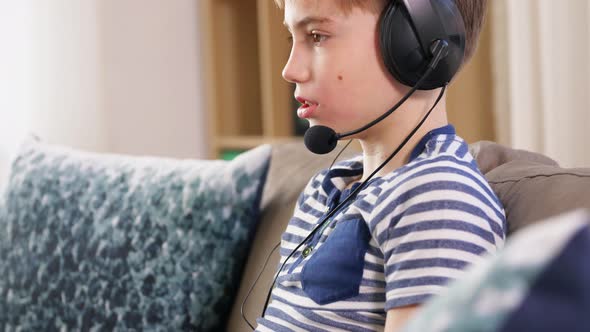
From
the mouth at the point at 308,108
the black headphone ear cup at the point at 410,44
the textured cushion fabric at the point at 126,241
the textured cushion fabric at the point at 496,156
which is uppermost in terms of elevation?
the black headphone ear cup at the point at 410,44

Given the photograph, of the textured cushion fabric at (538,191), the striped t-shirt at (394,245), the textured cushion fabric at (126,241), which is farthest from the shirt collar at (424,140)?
the textured cushion fabric at (126,241)

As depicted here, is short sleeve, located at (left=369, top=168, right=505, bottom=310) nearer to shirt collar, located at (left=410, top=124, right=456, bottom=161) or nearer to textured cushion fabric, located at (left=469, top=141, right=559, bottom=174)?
shirt collar, located at (left=410, top=124, right=456, bottom=161)

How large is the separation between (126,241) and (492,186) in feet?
2.15

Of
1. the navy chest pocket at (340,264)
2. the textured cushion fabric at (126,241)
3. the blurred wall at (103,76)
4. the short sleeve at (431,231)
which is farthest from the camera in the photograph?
the blurred wall at (103,76)

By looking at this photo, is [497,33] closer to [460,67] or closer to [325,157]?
[325,157]

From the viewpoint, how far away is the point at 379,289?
84 cm

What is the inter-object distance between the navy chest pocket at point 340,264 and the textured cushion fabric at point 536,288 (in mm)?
515

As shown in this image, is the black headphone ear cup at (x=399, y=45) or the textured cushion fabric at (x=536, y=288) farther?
the black headphone ear cup at (x=399, y=45)

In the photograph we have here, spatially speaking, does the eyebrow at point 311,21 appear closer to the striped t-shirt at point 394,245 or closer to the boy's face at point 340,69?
the boy's face at point 340,69

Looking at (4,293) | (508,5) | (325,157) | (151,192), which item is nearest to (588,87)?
(508,5)

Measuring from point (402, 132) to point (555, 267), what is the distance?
24.6 inches

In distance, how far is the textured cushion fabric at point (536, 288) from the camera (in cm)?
31

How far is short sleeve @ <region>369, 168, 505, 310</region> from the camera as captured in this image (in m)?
0.74

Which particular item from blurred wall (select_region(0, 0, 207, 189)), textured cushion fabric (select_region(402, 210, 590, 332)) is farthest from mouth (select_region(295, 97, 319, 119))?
blurred wall (select_region(0, 0, 207, 189))
